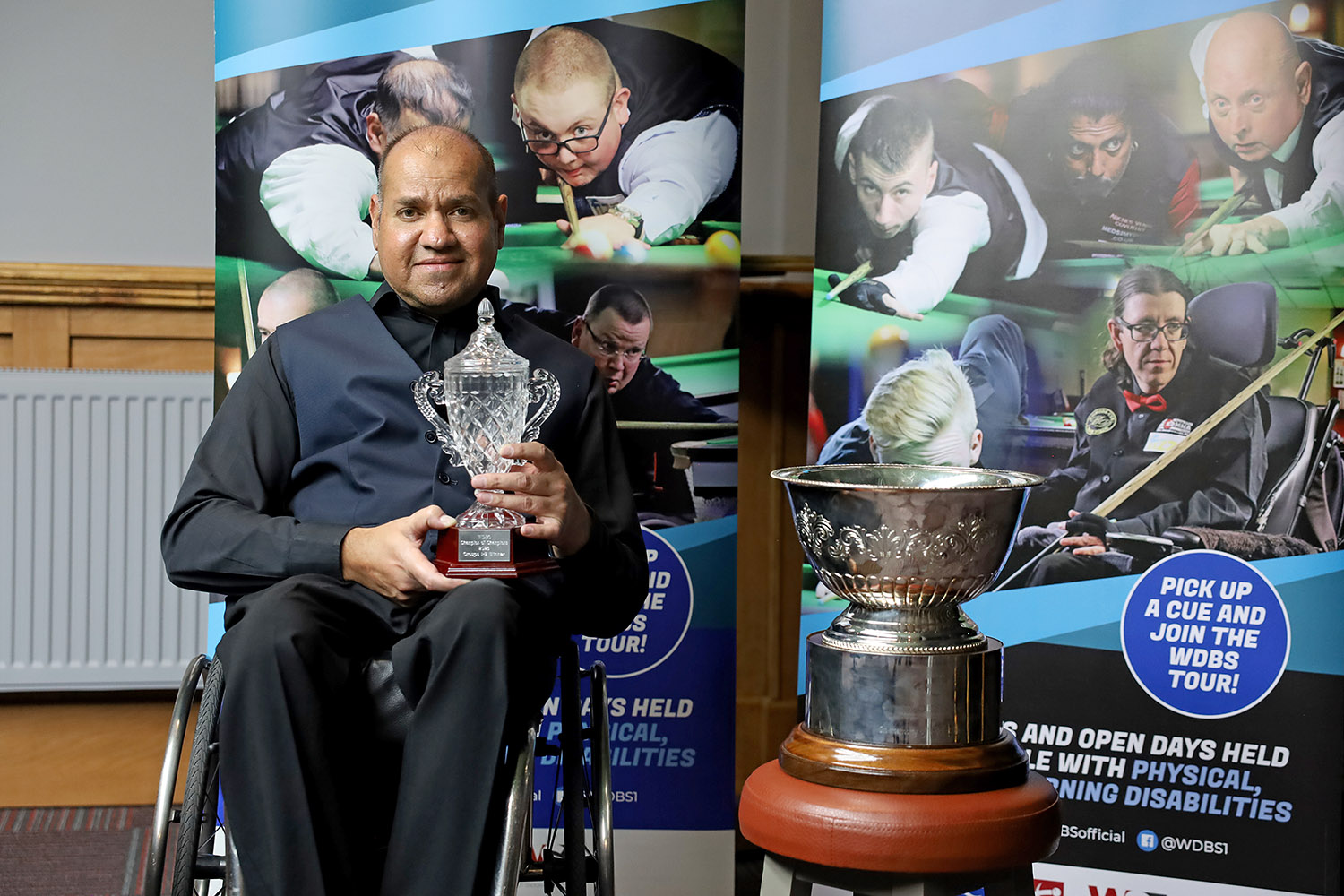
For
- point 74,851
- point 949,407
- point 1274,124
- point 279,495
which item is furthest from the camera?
point 74,851

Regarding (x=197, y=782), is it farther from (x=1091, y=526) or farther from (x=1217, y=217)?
(x=1217, y=217)

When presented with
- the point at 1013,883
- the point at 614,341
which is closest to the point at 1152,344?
the point at 614,341

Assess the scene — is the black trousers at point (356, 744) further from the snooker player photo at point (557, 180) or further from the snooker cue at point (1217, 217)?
the snooker cue at point (1217, 217)

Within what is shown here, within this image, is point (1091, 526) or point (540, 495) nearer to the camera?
point (540, 495)

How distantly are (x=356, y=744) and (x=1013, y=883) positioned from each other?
77 centimetres

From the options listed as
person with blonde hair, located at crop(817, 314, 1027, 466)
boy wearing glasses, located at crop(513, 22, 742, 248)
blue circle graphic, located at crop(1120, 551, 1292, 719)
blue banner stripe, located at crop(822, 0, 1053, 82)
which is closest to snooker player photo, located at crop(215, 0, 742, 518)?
boy wearing glasses, located at crop(513, 22, 742, 248)

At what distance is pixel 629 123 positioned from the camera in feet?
8.09

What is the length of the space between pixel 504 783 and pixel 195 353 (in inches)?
80.0

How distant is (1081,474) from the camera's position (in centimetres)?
235

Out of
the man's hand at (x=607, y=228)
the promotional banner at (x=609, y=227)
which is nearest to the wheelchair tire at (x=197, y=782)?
the promotional banner at (x=609, y=227)

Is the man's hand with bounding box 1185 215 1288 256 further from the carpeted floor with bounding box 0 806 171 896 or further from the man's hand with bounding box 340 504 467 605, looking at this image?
the carpeted floor with bounding box 0 806 171 896

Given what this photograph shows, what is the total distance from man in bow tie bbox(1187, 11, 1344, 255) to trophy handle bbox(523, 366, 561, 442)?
123cm

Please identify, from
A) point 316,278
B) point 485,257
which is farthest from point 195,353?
point 485,257

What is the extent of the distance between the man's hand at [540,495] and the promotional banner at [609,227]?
0.76 metres
